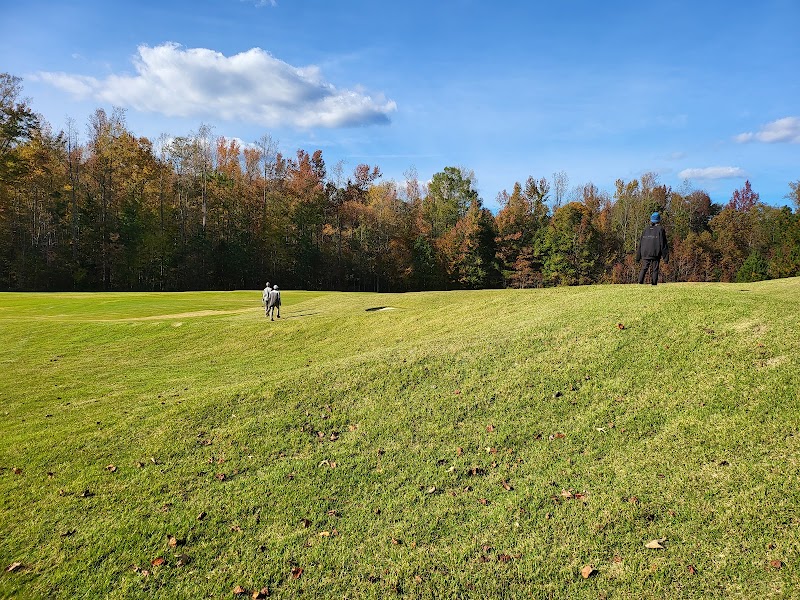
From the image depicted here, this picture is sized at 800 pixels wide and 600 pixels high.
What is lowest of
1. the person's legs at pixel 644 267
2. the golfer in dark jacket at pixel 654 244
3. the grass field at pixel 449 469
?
the grass field at pixel 449 469

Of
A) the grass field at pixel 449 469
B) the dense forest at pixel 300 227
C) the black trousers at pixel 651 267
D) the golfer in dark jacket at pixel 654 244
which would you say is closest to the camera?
the grass field at pixel 449 469

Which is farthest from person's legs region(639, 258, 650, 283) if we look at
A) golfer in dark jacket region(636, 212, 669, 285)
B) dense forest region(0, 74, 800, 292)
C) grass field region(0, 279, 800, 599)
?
dense forest region(0, 74, 800, 292)

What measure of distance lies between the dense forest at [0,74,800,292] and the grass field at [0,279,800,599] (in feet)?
155

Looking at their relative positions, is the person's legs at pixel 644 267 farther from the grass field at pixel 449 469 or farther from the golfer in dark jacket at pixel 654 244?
the grass field at pixel 449 469

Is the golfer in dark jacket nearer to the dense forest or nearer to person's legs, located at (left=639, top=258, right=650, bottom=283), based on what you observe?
person's legs, located at (left=639, top=258, right=650, bottom=283)

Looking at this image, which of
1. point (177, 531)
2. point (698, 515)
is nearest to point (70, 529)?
point (177, 531)

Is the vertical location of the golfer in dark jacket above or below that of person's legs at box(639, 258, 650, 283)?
above

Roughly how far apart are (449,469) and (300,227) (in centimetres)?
6015

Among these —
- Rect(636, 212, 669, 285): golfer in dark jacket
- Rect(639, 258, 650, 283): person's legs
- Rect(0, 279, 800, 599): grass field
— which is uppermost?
Rect(636, 212, 669, 285): golfer in dark jacket

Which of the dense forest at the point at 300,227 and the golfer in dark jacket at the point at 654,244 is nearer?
the golfer in dark jacket at the point at 654,244

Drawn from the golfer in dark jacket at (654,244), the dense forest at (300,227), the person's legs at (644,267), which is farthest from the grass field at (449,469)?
the dense forest at (300,227)

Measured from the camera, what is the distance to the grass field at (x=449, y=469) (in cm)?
492

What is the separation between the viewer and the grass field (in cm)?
492

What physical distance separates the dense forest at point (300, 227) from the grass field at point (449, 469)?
155 feet
